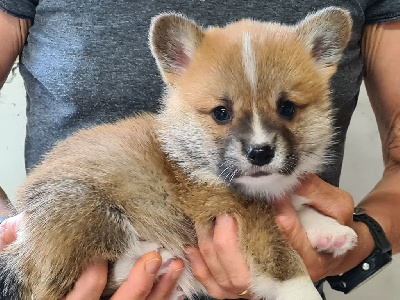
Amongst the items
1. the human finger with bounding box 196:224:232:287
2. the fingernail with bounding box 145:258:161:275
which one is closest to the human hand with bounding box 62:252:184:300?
the fingernail with bounding box 145:258:161:275

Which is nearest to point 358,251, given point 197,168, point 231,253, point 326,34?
point 231,253

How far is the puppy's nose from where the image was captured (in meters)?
1.15

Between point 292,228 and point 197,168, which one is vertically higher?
point 197,168

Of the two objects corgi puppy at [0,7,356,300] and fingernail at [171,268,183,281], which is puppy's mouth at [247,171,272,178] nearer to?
corgi puppy at [0,7,356,300]

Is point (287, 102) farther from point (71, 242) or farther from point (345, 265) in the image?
point (71, 242)

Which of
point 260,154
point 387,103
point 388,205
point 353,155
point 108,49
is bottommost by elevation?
point 353,155

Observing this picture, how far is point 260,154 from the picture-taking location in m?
1.16

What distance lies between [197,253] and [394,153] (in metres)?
0.99

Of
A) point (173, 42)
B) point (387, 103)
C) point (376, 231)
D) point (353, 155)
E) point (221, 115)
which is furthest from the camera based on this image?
point (353, 155)

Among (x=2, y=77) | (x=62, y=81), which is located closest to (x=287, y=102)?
(x=62, y=81)

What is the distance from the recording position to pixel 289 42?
1367 millimetres

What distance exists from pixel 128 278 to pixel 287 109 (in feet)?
2.07

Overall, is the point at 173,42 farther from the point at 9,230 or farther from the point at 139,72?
the point at 9,230

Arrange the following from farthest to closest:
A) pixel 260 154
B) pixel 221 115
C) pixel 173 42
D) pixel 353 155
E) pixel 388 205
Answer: pixel 353 155 < pixel 388 205 < pixel 173 42 < pixel 221 115 < pixel 260 154
